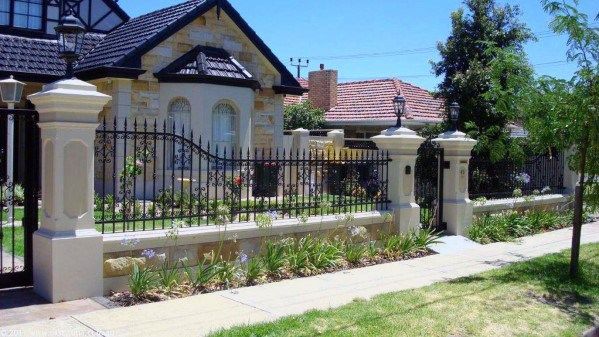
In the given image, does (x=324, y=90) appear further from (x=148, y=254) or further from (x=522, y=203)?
(x=148, y=254)

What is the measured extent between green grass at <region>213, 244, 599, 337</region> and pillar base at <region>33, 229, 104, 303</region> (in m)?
1.93

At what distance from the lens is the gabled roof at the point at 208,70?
14.9 meters

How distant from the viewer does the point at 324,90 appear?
2883 centimetres

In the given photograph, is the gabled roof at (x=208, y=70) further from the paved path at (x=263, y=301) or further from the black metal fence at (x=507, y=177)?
the paved path at (x=263, y=301)

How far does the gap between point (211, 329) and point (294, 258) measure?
273cm

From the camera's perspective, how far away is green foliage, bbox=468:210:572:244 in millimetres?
11927

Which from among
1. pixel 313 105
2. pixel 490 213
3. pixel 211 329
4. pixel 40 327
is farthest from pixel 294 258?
pixel 313 105

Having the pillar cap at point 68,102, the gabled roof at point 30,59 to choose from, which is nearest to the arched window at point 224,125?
the gabled roof at point 30,59

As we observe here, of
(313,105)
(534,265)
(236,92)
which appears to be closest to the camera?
(534,265)

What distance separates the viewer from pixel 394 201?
10.5 metres

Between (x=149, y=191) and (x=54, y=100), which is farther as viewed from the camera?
(x=149, y=191)

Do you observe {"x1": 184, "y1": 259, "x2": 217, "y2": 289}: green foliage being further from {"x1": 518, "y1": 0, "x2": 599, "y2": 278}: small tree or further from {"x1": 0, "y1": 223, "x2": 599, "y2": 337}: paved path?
{"x1": 518, "y1": 0, "x2": 599, "y2": 278}: small tree

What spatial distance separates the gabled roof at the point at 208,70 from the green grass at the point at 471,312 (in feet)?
28.9

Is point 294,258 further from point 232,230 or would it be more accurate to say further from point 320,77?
point 320,77
